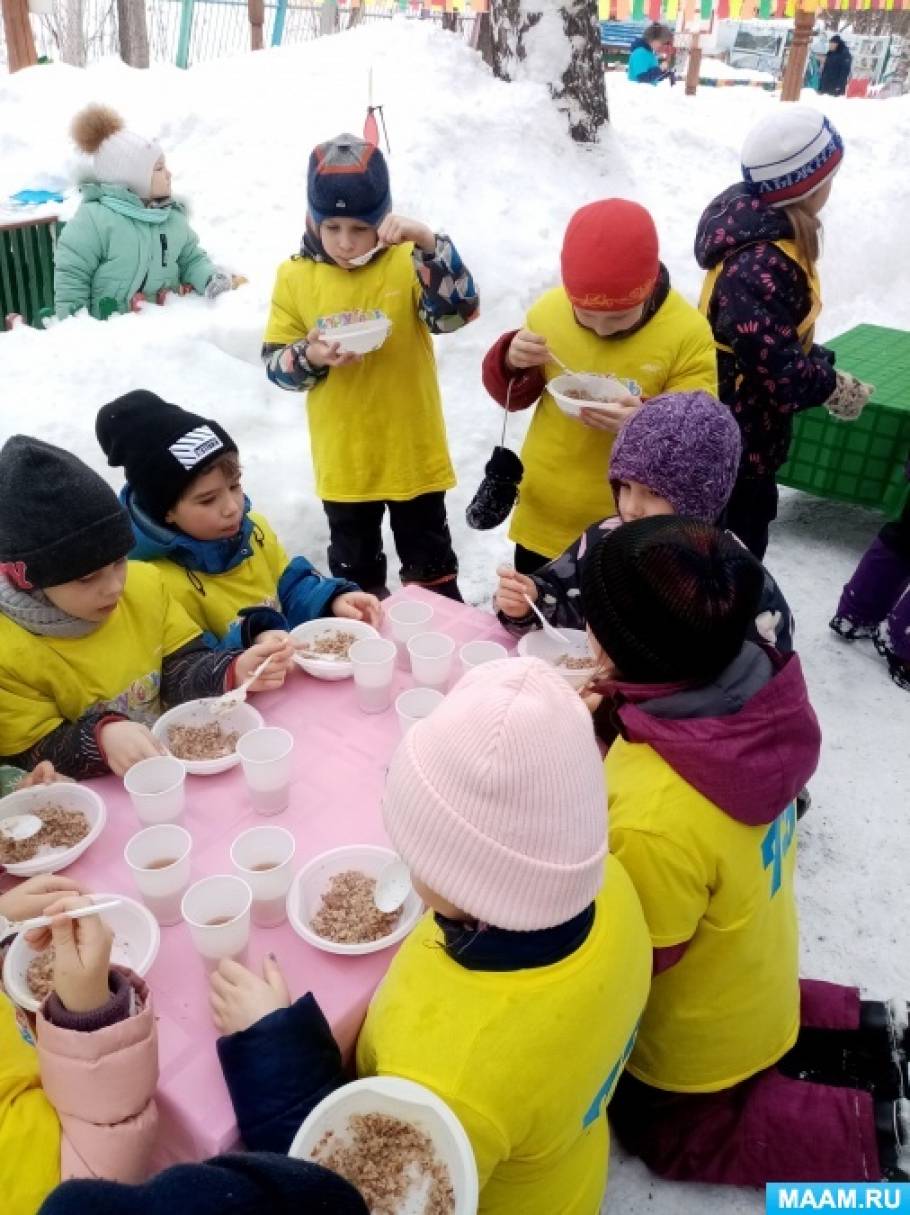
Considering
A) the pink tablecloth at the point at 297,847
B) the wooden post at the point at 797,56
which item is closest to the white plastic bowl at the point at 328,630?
the pink tablecloth at the point at 297,847

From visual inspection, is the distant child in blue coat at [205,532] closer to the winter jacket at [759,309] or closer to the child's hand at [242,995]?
the child's hand at [242,995]

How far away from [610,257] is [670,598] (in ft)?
5.42

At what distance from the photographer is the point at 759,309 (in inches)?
147

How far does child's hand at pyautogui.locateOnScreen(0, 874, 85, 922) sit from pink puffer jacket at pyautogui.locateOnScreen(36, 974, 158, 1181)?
0.34 metres

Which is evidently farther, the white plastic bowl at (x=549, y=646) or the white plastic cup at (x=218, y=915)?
the white plastic bowl at (x=549, y=646)

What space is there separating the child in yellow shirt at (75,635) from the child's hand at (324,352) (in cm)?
122

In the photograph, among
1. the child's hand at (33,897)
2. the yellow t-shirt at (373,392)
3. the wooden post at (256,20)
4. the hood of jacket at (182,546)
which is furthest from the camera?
the wooden post at (256,20)

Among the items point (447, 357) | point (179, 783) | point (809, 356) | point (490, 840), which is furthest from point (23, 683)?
point (447, 357)

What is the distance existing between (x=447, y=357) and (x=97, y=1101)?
606 centimetres

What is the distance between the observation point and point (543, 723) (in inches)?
56.2

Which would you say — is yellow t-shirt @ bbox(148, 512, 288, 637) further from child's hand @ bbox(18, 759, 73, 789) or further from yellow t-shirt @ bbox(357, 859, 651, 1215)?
yellow t-shirt @ bbox(357, 859, 651, 1215)

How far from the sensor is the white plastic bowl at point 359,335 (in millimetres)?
3484

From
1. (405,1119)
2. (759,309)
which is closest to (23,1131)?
(405,1119)

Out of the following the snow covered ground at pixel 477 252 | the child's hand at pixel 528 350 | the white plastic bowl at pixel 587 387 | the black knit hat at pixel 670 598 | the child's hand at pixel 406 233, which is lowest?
the snow covered ground at pixel 477 252
